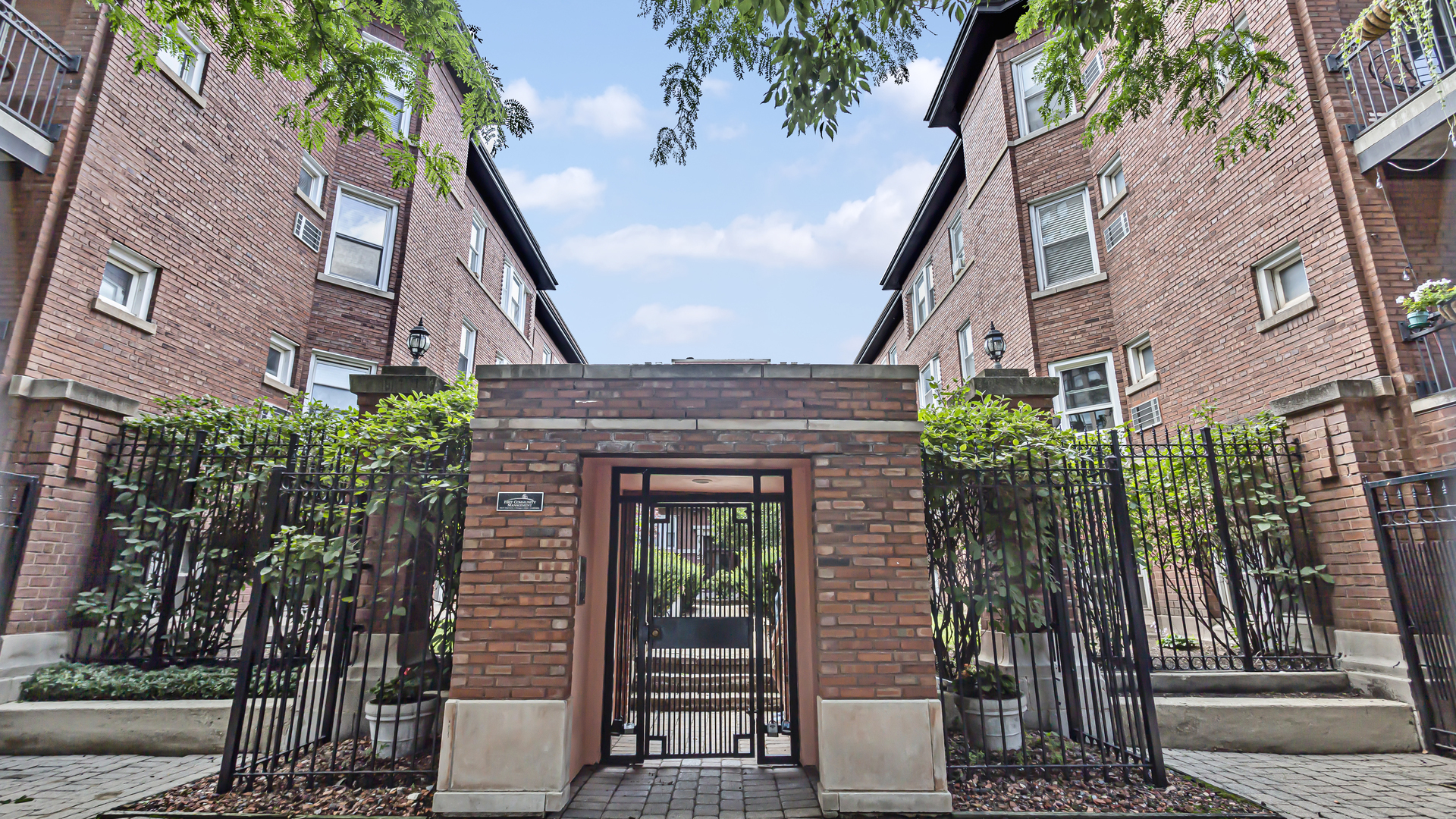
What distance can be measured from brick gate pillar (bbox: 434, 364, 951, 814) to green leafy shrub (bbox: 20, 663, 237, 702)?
11.0 ft

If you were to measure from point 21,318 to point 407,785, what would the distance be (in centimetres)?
690

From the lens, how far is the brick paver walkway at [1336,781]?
466cm

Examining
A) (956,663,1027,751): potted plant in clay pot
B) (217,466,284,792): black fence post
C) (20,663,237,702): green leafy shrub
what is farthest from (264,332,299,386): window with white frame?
(956,663,1027,751): potted plant in clay pot

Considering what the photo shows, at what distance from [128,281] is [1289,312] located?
14.8m

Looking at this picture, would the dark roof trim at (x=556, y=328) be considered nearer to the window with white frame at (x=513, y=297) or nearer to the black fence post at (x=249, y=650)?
the window with white frame at (x=513, y=297)

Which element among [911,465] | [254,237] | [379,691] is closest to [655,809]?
[379,691]

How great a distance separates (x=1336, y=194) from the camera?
7.56m

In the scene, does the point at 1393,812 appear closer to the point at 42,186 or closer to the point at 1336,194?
the point at 1336,194

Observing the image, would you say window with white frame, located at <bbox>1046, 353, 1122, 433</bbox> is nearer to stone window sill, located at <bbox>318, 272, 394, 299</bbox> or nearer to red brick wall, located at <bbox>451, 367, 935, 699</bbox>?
red brick wall, located at <bbox>451, 367, 935, 699</bbox>

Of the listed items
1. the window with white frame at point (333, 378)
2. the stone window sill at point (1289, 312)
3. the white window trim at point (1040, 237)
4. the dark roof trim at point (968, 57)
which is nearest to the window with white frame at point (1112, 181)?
the white window trim at point (1040, 237)

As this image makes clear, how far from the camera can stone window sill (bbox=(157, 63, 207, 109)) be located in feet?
28.9

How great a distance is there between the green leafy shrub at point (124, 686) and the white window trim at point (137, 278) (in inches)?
171

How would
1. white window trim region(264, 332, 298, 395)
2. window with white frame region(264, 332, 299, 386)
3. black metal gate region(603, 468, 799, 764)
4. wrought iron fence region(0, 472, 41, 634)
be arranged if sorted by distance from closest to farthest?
black metal gate region(603, 468, 799, 764)
wrought iron fence region(0, 472, 41, 634)
white window trim region(264, 332, 298, 395)
window with white frame region(264, 332, 299, 386)

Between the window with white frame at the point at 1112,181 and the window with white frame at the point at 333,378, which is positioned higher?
the window with white frame at the point at 1112,181
